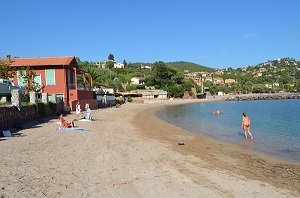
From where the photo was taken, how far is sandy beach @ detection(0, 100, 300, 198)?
838cm

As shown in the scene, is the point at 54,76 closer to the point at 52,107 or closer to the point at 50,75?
the point at 50,75

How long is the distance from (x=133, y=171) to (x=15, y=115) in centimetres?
1296

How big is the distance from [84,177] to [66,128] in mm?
11865

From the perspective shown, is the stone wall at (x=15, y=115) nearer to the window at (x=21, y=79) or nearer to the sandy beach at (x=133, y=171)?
the sandy beach at (x=133, y=171)

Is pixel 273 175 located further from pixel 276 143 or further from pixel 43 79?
pixel 43 79

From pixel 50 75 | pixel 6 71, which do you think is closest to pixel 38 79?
pixel 50 75

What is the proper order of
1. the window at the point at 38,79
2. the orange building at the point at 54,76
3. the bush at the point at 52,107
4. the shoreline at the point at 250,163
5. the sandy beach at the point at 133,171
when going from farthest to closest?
the window at the point at 38,79 → the orange building at the point at 54,76 → the bush at the point at 52,107 → the shoreline at the point at 250,163 → the sandy beach at the point at 133,171

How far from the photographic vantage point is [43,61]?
4056cm

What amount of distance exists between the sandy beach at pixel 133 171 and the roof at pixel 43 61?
2444cm

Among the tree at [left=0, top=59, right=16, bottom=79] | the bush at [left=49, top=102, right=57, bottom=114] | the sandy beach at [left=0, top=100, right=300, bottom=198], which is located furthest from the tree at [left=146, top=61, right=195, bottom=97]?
the sandy beach at [left=0, top=100, right=300, bottom=198]

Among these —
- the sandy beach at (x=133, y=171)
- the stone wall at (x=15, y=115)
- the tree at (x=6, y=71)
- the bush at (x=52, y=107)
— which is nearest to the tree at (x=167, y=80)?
the tree at (x=6, y=71)

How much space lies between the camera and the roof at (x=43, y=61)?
39812mm

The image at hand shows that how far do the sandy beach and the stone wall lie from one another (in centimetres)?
296

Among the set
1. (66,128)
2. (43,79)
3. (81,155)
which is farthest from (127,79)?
(81,155)
